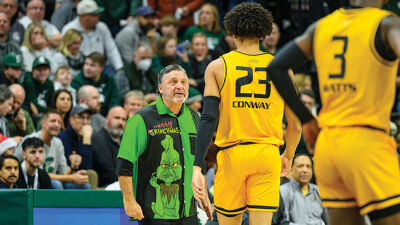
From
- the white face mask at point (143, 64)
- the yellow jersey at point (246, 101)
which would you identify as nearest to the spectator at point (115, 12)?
the white face mask at point (143, 64)

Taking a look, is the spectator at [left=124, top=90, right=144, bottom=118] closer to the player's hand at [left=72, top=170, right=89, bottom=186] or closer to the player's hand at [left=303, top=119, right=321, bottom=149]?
the player's hand at [left=72, top=170, right=89, bottom=186]

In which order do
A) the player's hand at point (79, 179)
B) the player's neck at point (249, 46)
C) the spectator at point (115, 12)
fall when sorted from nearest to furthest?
the player's neck at point (249, 46) → the player's hand at point (79, 179) → the spectator at point (115, 12)

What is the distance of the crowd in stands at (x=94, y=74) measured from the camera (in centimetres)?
886

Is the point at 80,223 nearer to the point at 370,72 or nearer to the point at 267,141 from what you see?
the point at 267,141

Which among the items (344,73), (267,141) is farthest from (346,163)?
(267,141)

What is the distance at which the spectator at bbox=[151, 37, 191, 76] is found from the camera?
41.0ft

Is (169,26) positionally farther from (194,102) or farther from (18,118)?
(18,118)

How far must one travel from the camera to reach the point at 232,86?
530cm

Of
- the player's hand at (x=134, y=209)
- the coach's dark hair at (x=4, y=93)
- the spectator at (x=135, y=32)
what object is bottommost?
the player's hand at (x=134, y=209)

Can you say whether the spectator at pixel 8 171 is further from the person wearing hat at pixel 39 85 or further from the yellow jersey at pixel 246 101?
the yellow jersey at pixel 246 101

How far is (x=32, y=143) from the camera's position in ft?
28.8

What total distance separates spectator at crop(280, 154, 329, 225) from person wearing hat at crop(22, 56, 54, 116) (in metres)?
4.46

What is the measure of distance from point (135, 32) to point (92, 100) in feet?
9.50

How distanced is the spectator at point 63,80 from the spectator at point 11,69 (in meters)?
0.70
